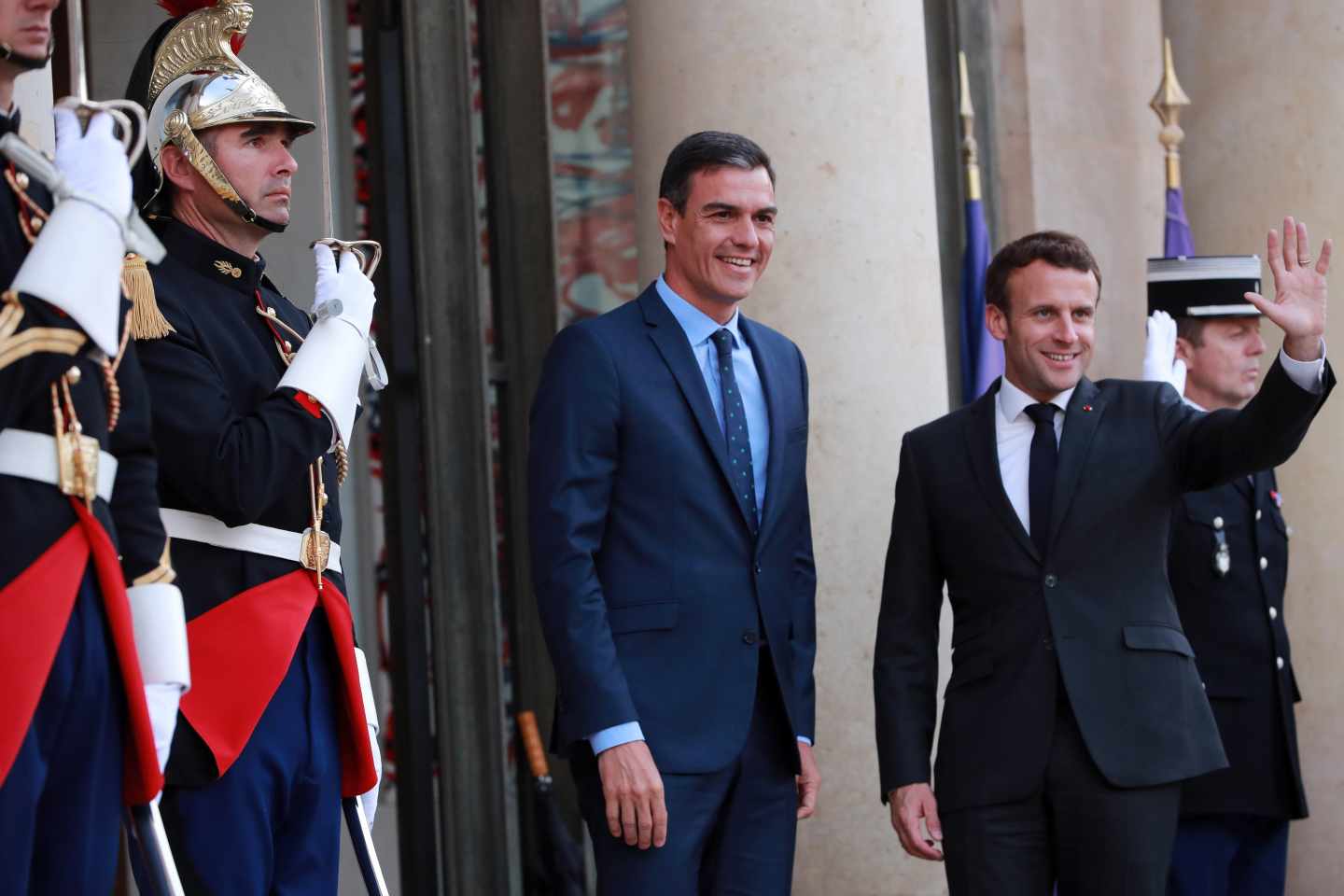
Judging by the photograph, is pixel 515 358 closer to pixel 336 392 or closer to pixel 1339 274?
pixel 1339 274

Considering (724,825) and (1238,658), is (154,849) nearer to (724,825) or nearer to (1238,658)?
(724,825)

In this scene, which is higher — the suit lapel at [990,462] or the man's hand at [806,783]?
the suit lapel at [990,462]

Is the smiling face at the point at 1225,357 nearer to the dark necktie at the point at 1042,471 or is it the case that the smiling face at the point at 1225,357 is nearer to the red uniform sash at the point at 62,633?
the dark necktie at the point at 1042,471

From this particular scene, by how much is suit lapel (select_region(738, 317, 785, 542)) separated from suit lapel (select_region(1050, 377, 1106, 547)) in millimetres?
584

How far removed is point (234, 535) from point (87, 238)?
Result: 2.24ft

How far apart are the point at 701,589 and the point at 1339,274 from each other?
11.5 ft

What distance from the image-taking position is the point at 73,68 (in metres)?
3.43

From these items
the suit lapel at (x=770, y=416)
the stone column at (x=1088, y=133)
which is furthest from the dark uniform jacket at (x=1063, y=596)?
the stone column at (x=1088, y=133)

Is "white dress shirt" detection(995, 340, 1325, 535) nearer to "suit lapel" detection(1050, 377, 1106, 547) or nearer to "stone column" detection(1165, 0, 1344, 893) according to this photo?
"suit lapel" detection(1050, 377, 1106, 547)

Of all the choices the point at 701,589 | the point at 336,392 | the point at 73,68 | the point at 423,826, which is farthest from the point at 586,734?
the point at 423,826

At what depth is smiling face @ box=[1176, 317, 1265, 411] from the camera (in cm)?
523

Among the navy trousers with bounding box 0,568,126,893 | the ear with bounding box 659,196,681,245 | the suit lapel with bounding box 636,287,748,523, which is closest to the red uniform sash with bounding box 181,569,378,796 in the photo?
the navy trousers with bounding box 0,568,126,893

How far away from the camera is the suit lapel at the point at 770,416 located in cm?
371

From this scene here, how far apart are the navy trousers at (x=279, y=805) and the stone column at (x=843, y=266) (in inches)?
73.4
